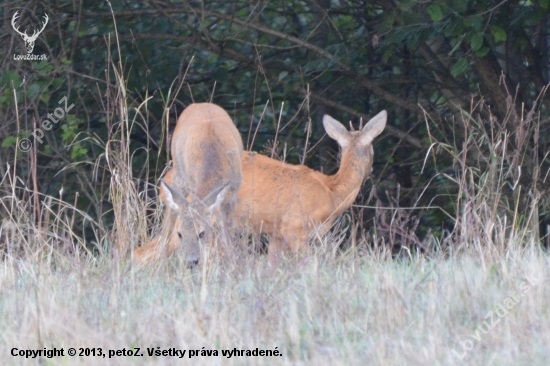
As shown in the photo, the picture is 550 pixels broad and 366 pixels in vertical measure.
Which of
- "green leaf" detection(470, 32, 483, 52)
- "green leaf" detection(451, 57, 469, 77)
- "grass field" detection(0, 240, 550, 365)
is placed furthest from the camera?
"green leaf" detection(451, 57, 469, 77)

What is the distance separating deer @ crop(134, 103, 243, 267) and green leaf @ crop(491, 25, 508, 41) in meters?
→ 2.35

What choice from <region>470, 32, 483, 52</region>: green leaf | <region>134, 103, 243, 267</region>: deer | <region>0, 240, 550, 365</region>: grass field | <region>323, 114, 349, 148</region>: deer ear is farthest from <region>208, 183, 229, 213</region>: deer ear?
<region>470, 32, 483, 52</region>: green leaf

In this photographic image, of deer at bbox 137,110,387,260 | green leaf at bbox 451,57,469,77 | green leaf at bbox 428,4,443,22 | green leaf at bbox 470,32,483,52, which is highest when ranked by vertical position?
green leaf at bbox 428,4,443,22

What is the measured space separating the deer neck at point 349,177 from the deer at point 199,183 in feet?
3.47

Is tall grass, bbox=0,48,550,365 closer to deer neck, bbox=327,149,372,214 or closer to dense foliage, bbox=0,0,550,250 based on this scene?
deer neck, bbox=327,149,372,214

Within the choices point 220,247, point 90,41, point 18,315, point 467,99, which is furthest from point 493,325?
point 90,41

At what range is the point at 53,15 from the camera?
10.2m

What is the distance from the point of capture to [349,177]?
9.39 meters

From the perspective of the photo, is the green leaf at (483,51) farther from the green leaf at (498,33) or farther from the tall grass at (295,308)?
the tall grass at (295,308)

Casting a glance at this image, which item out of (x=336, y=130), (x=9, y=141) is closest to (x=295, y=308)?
(x=336, y=130)

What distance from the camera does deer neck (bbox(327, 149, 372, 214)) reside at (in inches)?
363

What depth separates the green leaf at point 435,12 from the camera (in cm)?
835

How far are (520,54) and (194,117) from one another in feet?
13.7

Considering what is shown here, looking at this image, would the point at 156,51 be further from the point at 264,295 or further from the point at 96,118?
the point at 264,295
